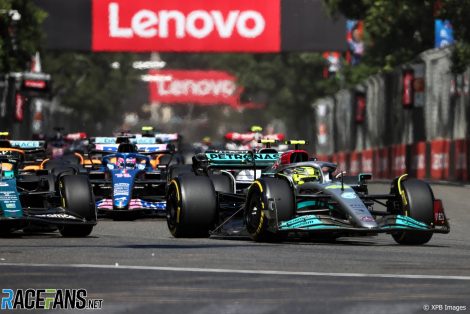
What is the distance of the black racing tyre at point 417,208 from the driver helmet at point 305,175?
1.16m

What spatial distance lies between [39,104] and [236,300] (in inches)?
2945

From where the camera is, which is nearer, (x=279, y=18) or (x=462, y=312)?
(x=462, y=312)

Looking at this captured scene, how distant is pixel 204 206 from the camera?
18312 millimetres

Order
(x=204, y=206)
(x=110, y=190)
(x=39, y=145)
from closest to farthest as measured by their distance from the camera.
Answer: (x=204, y=206)
(x=110, y=190)
(x=39, y=145)

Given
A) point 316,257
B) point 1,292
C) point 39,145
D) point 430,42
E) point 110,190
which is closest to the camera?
point 1,292

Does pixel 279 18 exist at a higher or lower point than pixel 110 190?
higher

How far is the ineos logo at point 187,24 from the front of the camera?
59.5m

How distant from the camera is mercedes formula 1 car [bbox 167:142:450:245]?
17094 millimetres

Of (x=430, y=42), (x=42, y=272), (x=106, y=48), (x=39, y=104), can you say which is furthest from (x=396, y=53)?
(x=42, y=272)

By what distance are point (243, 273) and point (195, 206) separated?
5318 millimetres

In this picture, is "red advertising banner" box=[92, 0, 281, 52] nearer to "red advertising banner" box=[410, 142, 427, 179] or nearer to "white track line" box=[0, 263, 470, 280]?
"red advertising banner" box=[410, 142, 427, 179]

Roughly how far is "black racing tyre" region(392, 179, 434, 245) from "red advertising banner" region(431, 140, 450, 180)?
22002mm

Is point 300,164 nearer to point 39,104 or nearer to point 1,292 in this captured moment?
point 1,292

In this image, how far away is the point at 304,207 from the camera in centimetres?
1820
